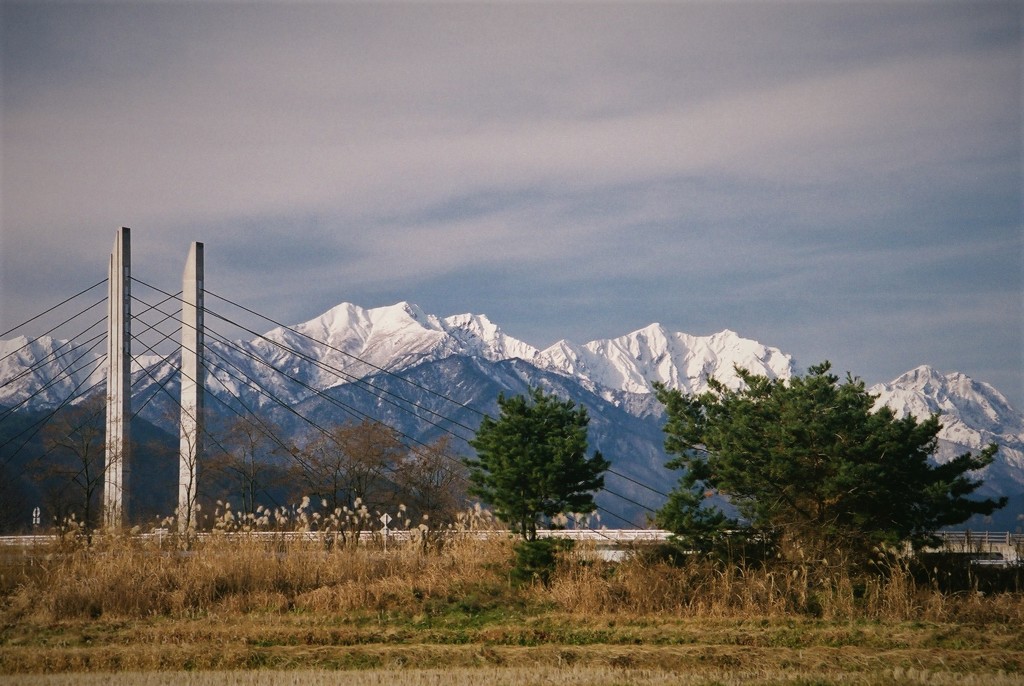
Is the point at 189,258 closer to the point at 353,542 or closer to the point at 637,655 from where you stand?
the point at 353,542

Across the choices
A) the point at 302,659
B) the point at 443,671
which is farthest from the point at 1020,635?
the point at 302,659

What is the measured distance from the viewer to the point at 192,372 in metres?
31.3

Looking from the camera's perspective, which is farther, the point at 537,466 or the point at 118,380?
the point at 118,380

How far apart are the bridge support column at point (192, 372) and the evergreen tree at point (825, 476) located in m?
15.3

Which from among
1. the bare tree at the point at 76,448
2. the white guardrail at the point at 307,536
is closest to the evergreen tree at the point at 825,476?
the white guardrail at the point at 307,536

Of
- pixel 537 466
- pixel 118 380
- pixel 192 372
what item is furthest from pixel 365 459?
pixel 537 466

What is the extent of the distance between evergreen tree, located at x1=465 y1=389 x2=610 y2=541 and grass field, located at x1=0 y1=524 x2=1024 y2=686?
109 centimetres

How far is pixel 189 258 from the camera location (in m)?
33.1

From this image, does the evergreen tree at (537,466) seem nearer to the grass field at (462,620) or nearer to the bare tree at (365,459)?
the grass field at (462,620)

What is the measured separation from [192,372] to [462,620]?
55.4 feet

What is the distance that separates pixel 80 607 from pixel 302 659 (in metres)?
6.05

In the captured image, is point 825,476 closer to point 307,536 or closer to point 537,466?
point 537,466

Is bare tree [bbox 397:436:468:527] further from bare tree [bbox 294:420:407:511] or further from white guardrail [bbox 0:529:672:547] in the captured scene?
white guardrail [bbox 0:529:672:547]

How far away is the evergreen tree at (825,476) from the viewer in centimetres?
1950
